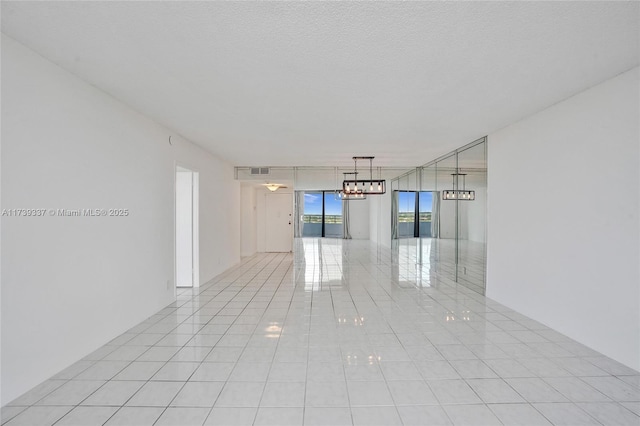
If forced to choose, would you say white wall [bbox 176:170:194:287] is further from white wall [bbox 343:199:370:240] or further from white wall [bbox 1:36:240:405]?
white wall [bbox 343:199:370:240]

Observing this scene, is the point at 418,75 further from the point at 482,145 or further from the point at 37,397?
the point at 37,397

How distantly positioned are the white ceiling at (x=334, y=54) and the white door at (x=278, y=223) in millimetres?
6672

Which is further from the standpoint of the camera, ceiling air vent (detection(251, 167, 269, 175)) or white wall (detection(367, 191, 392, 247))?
white wall (detection(367, 191, 392, 247))

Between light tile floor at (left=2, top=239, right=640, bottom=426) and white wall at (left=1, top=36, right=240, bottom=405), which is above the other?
white wall at (left=1, top=36, right=240, bottom=405)

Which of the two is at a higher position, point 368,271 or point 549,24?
point 549,24

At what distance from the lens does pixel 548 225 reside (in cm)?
349

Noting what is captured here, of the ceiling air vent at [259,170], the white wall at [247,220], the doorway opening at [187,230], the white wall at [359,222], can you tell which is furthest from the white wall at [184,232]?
the white wall at [359,222]

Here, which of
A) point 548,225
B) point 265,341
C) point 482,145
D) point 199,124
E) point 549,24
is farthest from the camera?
point 482,145

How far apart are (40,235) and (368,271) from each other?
560 cm

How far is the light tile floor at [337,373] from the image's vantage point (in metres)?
2.02

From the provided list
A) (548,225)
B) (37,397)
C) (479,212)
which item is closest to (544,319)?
(548,225)

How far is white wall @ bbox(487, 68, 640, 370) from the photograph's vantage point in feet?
8.57

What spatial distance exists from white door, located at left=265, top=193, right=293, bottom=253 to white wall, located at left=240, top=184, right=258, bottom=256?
78 cm

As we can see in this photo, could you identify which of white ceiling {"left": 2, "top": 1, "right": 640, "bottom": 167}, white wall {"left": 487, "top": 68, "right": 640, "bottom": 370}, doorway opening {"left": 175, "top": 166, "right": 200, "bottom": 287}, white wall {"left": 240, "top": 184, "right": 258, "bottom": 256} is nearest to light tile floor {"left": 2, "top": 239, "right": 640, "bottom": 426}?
white wall {"left": 487, "top": 68, "right": 640, "bottom": 370}
